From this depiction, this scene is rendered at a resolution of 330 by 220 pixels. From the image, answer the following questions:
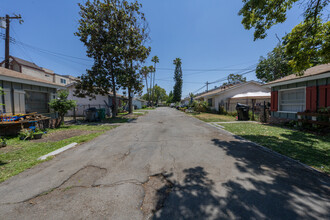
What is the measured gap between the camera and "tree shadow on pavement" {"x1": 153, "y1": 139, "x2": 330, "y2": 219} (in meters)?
1.97

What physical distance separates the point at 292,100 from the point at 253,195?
10857mm

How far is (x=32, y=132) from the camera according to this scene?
6.43 meters

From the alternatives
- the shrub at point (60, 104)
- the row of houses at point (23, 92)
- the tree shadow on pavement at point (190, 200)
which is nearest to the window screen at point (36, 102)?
the row of houses at point (23, 92)

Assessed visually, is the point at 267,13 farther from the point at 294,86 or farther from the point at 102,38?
the point at 102,38

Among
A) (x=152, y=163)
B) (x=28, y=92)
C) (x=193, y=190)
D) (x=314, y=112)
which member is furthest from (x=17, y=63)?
(x=314, y=112)

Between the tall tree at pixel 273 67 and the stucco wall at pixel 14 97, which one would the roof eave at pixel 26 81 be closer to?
the stucco wall at pixel 14 97

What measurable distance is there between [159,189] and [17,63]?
107ft

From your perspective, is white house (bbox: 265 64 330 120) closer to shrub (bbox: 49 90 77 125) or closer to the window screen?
shrub (bbox: 49 90 77 125)

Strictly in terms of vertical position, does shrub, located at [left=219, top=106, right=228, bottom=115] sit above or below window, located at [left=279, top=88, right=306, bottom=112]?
below

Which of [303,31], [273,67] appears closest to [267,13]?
[303,31]

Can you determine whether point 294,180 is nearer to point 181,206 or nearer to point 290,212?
point 290,212

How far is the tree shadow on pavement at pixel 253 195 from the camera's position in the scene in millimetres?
1972

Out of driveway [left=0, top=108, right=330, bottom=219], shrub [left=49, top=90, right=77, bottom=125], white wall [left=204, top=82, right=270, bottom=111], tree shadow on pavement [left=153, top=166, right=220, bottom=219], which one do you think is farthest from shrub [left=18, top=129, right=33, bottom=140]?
white wall [left=204, top=82, right=270, bottom=111]

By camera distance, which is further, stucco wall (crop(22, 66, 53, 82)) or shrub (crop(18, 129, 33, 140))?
stucco wall (crop(22, 66, 53, 82))
